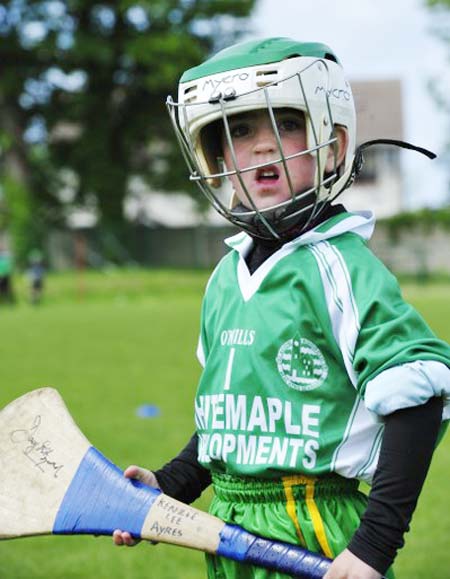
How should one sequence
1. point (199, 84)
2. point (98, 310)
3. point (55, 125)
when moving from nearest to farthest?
point (199, 84), point (98, 310), point (55, 125)

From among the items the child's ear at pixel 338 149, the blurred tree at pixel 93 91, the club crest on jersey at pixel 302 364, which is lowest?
the blurred tree at pixel 93 91

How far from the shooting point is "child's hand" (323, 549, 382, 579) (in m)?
1.85

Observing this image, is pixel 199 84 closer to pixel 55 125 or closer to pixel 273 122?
pixel 273 122

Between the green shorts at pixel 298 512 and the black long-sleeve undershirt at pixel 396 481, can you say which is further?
the green shorts at pixel 298 512

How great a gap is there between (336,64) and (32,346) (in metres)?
10.5

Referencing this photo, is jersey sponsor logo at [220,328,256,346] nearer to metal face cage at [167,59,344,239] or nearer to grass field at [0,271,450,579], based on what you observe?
metal face cage at [167,59,344,239]

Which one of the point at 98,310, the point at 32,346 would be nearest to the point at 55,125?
the point at 98,310

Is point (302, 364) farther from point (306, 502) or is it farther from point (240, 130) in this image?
point (240, 130)

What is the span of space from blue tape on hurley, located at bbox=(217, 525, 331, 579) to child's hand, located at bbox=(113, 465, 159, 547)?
0.21 m

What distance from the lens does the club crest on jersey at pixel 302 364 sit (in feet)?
6.70

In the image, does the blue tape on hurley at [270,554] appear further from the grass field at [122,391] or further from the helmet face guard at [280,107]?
the grass field at [122,391]

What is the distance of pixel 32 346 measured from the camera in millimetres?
12375
